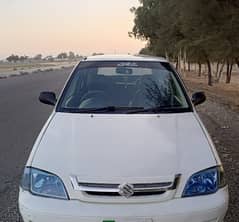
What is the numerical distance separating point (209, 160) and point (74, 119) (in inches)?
56.0

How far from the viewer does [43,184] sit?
333 cm

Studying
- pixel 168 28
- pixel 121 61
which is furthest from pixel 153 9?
pixel 121 61

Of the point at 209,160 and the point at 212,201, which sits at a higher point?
the point at 209,160

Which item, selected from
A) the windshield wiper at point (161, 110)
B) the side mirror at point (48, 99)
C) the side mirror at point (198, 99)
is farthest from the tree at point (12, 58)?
the windshield wiper at point (161, 110)

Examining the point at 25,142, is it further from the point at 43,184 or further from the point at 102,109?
the point at 43,184

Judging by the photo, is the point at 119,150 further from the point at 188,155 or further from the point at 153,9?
the point at 153,9

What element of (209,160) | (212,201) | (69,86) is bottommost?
(212,201)

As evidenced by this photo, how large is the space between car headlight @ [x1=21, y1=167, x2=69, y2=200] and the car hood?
0.18 feet

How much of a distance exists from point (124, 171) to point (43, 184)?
0.65 meters

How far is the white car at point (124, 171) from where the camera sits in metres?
3.11

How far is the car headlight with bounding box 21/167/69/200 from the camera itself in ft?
10.6

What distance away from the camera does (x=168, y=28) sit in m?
34.0

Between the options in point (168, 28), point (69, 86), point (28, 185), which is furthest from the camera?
point (168, 28)

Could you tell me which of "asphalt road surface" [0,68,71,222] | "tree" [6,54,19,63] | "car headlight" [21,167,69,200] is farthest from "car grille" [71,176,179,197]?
"tree" [6,54,19,63]
